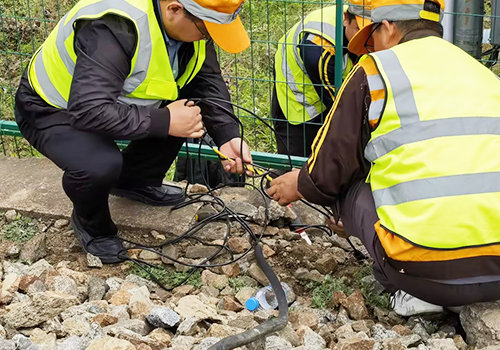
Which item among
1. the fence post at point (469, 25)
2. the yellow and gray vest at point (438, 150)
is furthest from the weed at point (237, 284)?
the fence post at point (469, 25)

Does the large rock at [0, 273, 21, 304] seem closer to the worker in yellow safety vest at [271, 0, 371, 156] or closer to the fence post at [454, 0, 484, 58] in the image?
the worker in yellow safety vest at [271, 0, 371, 156]

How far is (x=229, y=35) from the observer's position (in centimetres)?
360

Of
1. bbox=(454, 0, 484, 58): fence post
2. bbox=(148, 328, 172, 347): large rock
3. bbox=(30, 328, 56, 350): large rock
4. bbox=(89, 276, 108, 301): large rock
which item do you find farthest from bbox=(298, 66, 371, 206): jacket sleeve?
bbox=(454, 0, 484, 58): fence post

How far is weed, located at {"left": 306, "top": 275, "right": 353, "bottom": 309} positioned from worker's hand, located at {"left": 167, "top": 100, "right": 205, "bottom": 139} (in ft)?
2.94

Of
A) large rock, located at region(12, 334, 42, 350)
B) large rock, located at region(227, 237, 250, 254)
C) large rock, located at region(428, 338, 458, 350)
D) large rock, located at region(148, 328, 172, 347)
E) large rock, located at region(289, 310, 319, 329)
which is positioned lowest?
large rock, located at region(227, 237, 250, 254)

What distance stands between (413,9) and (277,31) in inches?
142

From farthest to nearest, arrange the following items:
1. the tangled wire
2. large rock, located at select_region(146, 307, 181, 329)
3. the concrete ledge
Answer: the concrete ledge, the tangled wire, large rock, located at select_region(146, 307, 181, 329)

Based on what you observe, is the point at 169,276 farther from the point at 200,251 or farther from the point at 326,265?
the point at 326,265

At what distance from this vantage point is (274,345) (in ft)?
9.91

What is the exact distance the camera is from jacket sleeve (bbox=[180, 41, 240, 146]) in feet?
13.6

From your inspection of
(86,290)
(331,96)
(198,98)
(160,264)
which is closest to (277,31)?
(331,96)

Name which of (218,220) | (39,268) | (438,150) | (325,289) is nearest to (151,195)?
(218,220)

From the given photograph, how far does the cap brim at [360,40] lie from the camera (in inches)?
131

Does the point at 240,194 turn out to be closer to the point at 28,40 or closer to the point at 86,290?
the point at 86,290
